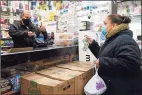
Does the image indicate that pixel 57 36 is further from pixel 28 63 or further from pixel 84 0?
pixel 84 0

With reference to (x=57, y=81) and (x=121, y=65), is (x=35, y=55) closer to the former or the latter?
(x=57, y=81)

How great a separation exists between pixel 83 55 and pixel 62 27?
33.0 inches

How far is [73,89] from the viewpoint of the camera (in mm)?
2164

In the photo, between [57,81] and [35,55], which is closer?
[57,81]

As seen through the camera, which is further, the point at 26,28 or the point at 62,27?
the point at 62,27

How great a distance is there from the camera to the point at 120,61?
5.30 ft

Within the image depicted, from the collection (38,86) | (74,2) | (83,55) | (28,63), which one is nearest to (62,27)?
(74,2)

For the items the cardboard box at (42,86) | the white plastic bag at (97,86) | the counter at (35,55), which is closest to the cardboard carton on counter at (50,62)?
the counter at (35,55)

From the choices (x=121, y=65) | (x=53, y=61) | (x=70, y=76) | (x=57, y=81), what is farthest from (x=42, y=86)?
(x=53, y=61)

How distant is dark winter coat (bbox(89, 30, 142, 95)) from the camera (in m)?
1.61

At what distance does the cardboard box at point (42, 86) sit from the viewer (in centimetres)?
187

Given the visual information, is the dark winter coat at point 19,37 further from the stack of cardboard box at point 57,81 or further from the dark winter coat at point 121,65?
the dark winter coat at point 121,65

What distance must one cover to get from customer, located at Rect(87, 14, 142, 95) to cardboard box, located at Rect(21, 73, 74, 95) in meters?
0.44

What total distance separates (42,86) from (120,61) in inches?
33.3
